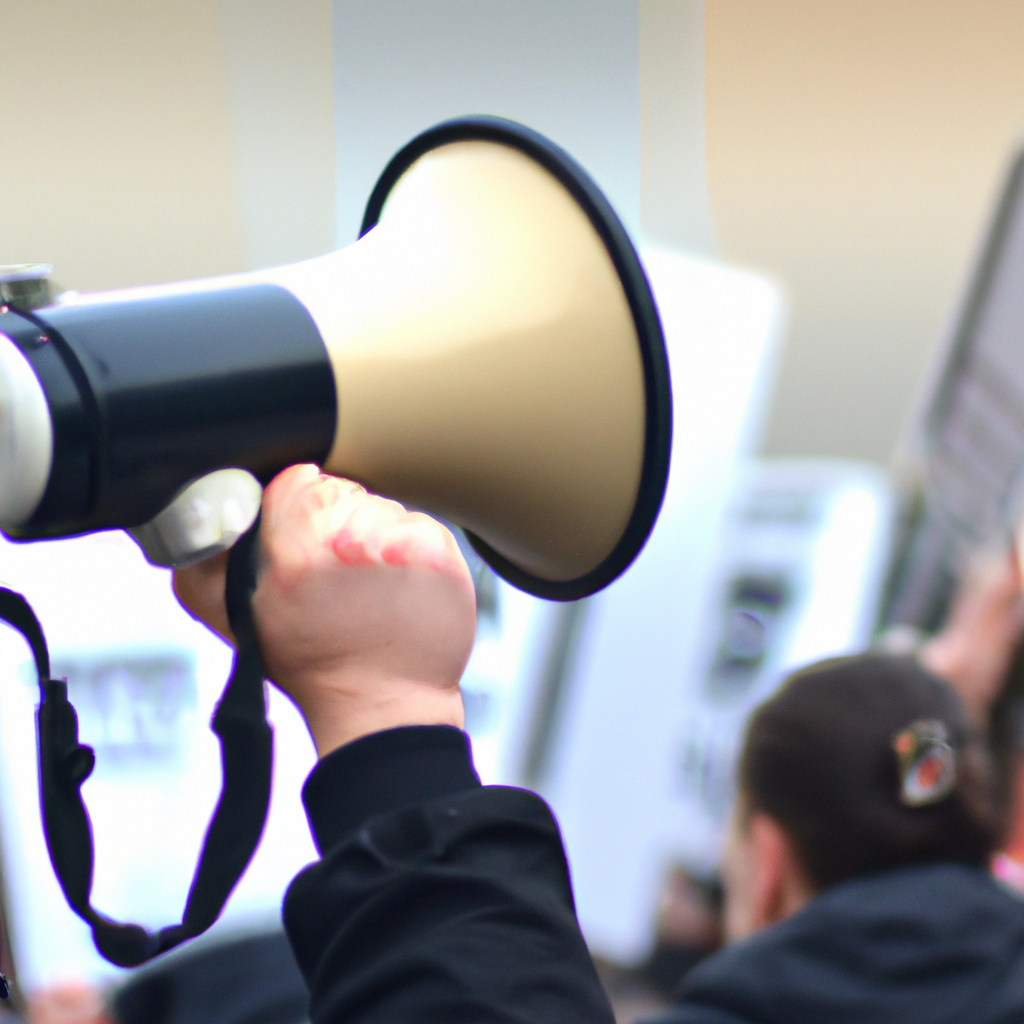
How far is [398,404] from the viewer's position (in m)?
0.61

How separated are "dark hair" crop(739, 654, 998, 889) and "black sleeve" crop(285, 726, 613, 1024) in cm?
71

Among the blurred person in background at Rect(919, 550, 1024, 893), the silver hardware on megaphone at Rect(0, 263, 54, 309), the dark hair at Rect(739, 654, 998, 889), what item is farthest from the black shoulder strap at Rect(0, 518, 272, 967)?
the blurred person in background at Rect(919, 550, 1024, 893)

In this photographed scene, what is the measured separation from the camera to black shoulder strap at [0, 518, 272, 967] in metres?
0.55

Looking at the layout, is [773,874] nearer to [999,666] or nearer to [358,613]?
[358,613]

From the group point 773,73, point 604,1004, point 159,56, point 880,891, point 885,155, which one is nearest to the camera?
point 604,1004

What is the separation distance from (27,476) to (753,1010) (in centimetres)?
78

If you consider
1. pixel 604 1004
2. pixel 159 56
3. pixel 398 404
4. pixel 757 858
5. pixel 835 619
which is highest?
pixel 159 56

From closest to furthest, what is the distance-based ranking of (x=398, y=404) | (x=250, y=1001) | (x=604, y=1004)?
(x=604, y=1004) < (x=398, y=404) < (x=250, y=1001)

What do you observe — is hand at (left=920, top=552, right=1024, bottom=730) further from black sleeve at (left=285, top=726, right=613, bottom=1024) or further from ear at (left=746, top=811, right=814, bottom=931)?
black sleeve at (left=285, top=726, right=613, bottom=1024)

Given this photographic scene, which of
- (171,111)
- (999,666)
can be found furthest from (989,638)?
(171,111)

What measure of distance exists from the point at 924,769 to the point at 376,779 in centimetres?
80

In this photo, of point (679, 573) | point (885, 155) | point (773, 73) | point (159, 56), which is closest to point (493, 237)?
point (159, 56)

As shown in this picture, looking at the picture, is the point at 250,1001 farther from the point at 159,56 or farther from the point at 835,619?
the point at 835,619

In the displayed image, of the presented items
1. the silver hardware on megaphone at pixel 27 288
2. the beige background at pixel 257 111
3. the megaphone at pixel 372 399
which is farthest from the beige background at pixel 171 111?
the silver hardware on megaphone at pixel 27 288
